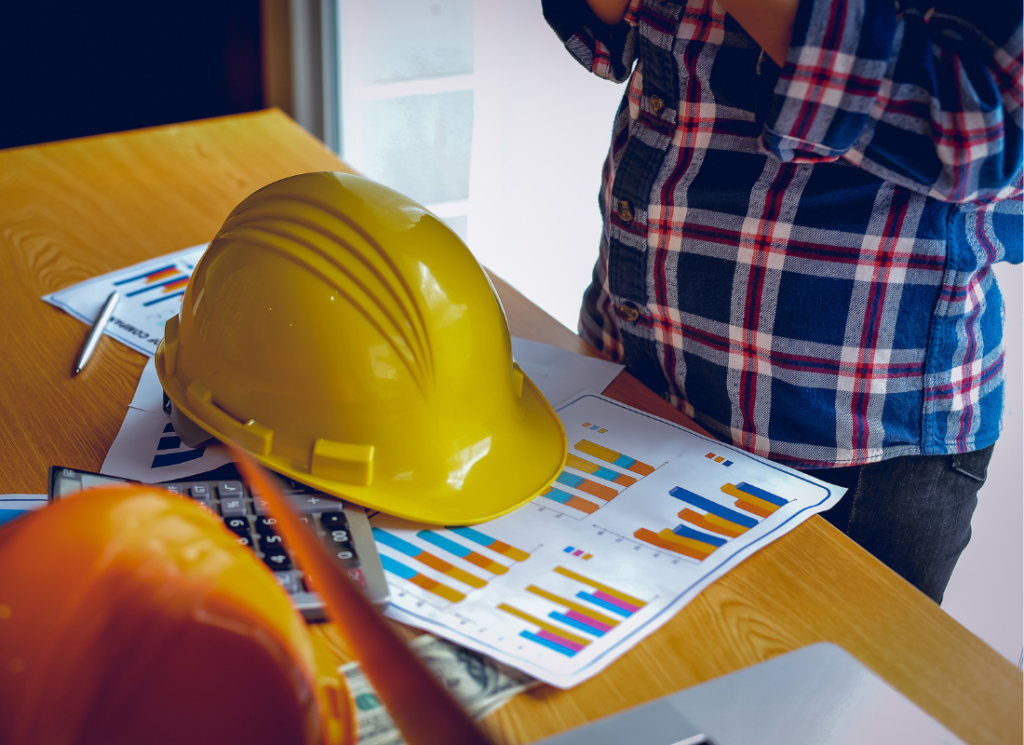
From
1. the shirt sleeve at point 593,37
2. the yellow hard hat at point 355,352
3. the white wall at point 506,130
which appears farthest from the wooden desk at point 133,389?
the white wall at point 506,130

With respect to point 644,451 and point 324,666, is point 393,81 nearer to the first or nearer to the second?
point 644,451

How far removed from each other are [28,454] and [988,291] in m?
0.73

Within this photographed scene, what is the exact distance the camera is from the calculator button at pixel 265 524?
1.56 feet

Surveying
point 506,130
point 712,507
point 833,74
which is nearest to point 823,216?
point 833,74

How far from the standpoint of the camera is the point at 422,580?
1.56 feet

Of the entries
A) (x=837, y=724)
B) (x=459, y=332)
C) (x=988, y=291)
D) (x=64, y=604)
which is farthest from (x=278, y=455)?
(x=988, y=291)

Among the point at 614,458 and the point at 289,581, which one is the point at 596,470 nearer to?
the point at 614,458

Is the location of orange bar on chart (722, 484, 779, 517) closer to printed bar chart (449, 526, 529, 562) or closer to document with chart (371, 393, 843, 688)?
document with chart (371, 393, 843, 688)

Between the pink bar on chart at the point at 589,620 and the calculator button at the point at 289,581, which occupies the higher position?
the calculator button at the point at 289,581

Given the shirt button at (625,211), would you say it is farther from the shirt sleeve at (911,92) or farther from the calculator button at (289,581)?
the calculator button at (289,581)

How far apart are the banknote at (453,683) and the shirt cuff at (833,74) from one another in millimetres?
369

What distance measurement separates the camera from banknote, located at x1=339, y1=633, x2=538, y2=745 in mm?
380

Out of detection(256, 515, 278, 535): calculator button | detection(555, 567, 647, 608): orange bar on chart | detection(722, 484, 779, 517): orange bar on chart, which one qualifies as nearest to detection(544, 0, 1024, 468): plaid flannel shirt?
detection(722, 484, 779, 517): orange bar on chart

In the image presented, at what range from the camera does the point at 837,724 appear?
1.28 feet
